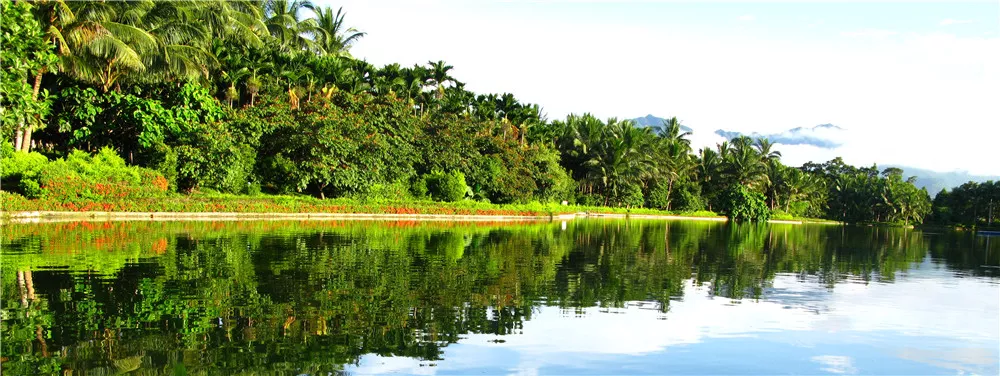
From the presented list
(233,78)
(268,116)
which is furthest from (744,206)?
(233,78)

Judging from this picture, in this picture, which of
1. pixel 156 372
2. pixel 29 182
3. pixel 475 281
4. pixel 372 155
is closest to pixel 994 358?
pixel 475 281

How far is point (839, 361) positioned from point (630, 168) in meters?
61.4

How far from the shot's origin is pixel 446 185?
4759 cm

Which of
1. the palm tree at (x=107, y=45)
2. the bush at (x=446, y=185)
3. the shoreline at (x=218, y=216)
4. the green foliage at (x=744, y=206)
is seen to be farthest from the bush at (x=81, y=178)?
the green foliage at (x=744, y=206)

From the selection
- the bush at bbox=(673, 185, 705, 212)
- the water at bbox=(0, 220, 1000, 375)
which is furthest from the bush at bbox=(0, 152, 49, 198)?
the bush at bbox=(673, 185, 705, 212)

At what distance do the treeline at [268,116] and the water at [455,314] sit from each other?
1221cm

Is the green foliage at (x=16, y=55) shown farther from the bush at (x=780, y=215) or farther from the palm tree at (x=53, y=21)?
the bush at (x=780, y=215)

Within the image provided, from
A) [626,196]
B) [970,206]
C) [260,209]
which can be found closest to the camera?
[260,209]

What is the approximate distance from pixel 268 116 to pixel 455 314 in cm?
3265

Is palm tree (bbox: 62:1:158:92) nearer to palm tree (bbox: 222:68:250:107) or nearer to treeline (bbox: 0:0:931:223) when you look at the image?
treeline (bbox: 0:0:931:223)

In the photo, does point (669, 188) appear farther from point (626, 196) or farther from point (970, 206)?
point (970, 206)

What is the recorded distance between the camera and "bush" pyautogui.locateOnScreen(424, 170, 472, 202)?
156 ft

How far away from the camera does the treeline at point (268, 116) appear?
29953 mm

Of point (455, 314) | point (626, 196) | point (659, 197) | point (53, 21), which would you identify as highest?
point (53, 21)
